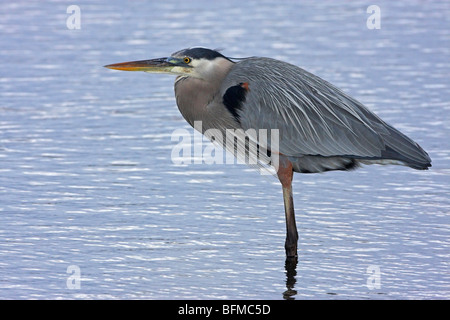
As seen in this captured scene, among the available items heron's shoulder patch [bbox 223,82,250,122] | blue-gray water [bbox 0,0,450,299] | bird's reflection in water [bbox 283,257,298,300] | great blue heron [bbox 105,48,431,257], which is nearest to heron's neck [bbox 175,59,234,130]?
great blue heron [bbox 105,48,431,257]

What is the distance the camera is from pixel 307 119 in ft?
27.3

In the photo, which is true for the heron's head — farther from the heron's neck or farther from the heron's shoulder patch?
the heron's shoulder patch

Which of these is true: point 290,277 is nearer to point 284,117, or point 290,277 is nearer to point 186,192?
point 284,117

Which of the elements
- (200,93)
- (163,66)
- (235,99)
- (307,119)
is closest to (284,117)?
(307,119)

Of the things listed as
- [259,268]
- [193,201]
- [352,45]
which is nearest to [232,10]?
[352,45]

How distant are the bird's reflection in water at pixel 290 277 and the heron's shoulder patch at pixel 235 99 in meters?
1.17

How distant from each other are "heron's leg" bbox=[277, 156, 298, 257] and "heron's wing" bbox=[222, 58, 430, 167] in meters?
0.12

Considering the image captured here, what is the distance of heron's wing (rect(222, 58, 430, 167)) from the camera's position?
815cm

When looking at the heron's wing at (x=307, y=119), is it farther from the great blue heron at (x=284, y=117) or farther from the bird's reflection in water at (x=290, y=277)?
the bird's reflection in water at (x=290, y=277)

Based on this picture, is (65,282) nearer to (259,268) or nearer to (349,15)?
(259,268)

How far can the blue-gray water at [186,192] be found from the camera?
25.1 ft
